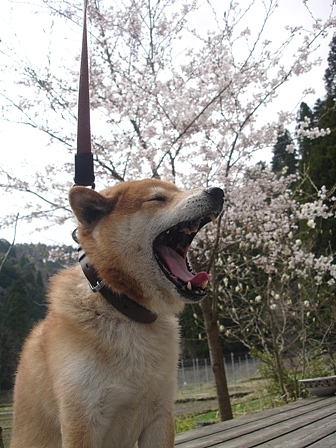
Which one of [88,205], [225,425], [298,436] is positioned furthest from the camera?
[225,425]

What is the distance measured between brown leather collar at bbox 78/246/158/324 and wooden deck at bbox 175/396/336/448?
1.30 meters

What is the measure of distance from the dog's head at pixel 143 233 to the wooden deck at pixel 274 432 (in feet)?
4.29

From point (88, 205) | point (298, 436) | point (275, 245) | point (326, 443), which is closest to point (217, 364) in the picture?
point (298, 436)

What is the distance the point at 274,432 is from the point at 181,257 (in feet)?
5.68

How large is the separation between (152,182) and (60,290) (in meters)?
0.66

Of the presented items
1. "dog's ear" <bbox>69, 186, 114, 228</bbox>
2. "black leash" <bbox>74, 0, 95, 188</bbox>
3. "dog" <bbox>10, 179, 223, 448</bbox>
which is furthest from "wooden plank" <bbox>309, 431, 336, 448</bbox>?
"black leash" <bbox>74, 0, 95, 188</bbox>

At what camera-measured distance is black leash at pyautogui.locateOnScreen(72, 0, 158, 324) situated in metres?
1.84

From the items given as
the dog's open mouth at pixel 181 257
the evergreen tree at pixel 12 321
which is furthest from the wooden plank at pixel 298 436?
the evergreen tree at pixel 12 321

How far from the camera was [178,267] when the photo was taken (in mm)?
2002

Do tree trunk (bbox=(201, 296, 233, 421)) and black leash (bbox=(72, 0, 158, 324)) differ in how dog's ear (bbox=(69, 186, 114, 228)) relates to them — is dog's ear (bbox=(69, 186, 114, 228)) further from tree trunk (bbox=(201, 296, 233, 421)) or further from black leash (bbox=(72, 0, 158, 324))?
tree trunk (bbox=(201, 296, 233, 421))

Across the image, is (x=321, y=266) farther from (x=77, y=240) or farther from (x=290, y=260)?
(x=77, y=240)

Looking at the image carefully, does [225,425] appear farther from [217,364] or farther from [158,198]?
[217,364]

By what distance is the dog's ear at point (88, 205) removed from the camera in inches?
72.4

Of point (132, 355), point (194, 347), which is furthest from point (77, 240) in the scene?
point (194, 347)
